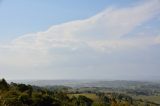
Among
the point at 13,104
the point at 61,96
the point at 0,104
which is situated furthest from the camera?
the point at 61,96

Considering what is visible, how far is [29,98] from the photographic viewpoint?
73500 mm

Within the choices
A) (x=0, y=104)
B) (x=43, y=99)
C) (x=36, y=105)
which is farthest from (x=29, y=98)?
(x=0, y=104)

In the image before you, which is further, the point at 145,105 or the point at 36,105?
the point at 145,105

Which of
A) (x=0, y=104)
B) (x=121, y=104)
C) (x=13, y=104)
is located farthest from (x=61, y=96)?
(x=0, y=104)

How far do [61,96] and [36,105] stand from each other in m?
32.9

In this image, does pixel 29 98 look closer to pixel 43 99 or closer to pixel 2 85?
pixel 43 99

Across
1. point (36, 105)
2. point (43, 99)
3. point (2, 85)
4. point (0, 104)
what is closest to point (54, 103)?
point (43, 99)

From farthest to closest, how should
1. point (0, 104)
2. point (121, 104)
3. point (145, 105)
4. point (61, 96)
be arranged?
point (145, 105) < point (61, 96) < point (121, 104) < point (0, 104)

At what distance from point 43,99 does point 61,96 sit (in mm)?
26495

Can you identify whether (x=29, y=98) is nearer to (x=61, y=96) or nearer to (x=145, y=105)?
(x=61, y=96)

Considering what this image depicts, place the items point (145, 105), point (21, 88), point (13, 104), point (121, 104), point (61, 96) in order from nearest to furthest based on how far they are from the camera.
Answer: point (121, 104)
point (13, 104)
point (21, 88)
point (61, 96)
point (145, 105)

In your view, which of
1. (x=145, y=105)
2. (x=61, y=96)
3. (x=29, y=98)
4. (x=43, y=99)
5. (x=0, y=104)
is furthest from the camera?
(x=145, y=105)

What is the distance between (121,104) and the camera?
34.2 meters

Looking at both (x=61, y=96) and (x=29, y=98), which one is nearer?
(x=29, y=98)
